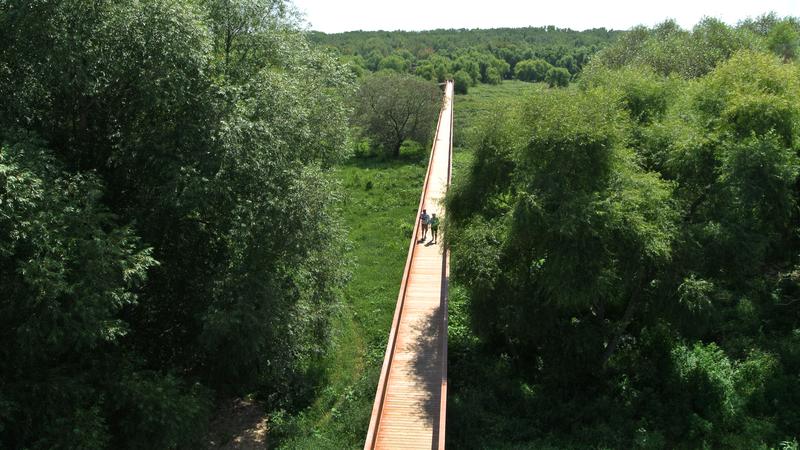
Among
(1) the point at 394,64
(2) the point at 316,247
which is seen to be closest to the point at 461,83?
(1) the point at 394,64

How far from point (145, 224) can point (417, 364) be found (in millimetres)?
8119

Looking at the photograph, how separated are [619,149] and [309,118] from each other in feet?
29.6

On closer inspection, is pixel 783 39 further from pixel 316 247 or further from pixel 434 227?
pixel 316 247

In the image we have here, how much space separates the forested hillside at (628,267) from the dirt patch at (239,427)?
5345 millimetres

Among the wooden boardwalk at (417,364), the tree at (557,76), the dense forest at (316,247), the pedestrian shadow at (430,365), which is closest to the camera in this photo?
the dense forest at (316,247)

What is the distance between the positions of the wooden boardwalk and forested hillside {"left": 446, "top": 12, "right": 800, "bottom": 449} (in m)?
1.09

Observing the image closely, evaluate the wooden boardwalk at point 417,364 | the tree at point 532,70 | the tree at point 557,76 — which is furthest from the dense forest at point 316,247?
the tree at point 532,70

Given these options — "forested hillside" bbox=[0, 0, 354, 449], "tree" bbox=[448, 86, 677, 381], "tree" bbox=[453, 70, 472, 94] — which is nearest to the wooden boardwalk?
"tree" bbox=[448, 86, 677, 381]

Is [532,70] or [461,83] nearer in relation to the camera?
[461,83]

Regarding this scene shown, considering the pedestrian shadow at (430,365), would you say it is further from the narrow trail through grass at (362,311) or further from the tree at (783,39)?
the tree at (783,39)

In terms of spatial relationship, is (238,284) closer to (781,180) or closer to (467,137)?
(467,137)

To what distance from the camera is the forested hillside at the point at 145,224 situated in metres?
11.5

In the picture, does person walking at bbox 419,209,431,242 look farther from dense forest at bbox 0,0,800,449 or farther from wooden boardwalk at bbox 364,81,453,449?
dense forest at bbox 0,0,800,449

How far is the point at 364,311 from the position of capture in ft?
75.9
